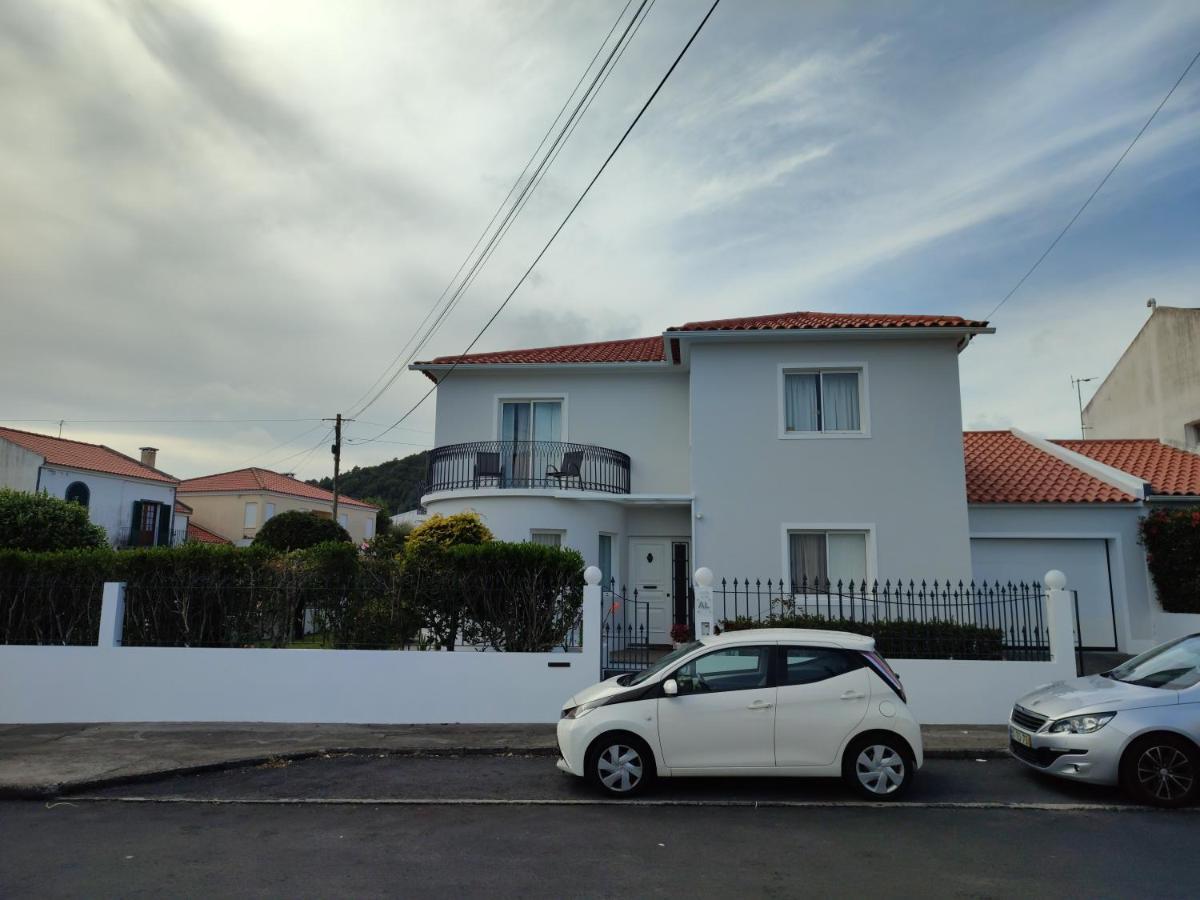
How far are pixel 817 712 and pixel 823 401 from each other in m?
8.95

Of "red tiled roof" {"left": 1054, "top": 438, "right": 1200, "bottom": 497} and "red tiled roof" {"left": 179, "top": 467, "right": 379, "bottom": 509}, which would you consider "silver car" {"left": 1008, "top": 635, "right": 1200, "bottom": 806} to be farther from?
"red tiled roof" {"left": 179, "top": 467, "right": 379, "bottom": 509}

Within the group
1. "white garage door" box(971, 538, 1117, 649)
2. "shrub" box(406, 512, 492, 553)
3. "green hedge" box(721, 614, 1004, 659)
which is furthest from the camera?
"white garage door" box(971, 538, 1117, 649)

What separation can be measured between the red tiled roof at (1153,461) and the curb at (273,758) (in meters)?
9.66

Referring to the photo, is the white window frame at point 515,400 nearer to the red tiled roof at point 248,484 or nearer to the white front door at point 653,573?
the white front door at point 653,573

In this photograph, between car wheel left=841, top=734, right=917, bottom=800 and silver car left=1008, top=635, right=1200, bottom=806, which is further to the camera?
car wheel left=841, top=734, right=917, bottom=800

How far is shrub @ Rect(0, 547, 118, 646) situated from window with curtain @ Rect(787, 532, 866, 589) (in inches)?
436

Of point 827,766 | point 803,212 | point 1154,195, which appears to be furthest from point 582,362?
point 827,766

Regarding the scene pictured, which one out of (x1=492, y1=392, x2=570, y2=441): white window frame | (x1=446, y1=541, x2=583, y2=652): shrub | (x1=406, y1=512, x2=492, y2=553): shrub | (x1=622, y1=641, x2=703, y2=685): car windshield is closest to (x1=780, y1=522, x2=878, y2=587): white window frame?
(x1=446, y1=541, x2=583, y2=652): shrub

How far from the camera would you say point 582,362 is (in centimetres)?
1722

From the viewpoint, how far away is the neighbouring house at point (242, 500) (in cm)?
4491

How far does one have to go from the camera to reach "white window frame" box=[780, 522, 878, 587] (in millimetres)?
14086

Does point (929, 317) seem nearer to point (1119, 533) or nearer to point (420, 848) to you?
point (1119, 533)

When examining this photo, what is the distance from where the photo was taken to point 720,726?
6754 mm

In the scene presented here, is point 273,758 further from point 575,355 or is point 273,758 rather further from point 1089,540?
point 1089,540
